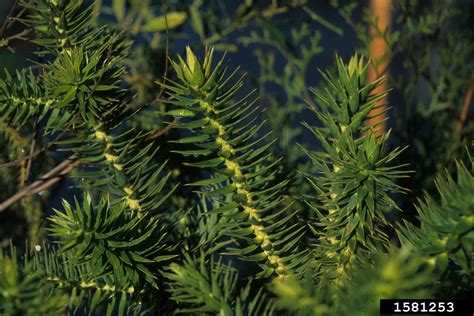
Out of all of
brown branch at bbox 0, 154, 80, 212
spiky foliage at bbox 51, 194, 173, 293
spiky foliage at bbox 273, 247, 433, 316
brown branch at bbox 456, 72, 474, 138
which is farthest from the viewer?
brown branch at bbox 456, 72, 474, 138

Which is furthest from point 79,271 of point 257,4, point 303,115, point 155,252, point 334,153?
point 303,115

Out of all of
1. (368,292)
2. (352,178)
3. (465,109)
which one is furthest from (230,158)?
(465,109)

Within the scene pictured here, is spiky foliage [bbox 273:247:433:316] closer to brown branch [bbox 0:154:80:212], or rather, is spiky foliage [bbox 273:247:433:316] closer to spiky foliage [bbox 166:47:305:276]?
spiky foliage [bbox 166:47:305:276]

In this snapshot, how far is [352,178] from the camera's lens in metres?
0.41

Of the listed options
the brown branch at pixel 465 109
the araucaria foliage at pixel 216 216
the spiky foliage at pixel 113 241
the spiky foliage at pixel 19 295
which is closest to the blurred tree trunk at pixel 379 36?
the brown branch at pixel 465 109

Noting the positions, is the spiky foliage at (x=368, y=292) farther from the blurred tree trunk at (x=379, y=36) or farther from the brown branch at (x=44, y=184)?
the blurred tree trunk at (x=379, y=36)

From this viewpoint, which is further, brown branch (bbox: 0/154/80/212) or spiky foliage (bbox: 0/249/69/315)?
brown branch (bbox: 0/154/80/212)

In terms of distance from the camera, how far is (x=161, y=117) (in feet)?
2.21

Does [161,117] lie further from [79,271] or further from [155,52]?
[79,271]

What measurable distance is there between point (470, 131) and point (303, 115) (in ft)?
1.48

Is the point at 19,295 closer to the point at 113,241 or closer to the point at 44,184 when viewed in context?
the point at 113,241

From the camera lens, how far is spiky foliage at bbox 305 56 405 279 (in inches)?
15.8

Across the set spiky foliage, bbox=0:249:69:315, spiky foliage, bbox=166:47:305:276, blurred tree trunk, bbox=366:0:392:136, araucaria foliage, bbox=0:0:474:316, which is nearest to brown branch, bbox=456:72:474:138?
blurred tree trunk, bbox=366:0:392:136

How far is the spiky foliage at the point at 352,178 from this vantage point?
1.32 feet
